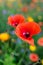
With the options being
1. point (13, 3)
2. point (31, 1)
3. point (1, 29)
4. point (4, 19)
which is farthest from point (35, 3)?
point (1, 29)

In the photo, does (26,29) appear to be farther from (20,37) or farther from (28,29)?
(20,37)

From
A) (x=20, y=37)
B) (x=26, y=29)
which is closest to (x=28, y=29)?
(x=26, y=29)

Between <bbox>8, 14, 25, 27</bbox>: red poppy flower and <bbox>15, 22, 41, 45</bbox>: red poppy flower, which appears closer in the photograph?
<bbox>15, 22, 41, 45</bbox>: red poppy flower

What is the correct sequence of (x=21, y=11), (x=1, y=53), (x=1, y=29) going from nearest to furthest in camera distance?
(x=1, y=53) < (x=1, y=29) < (x=21, y=11)

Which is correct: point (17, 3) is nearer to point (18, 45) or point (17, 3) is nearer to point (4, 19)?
point (4, 19)

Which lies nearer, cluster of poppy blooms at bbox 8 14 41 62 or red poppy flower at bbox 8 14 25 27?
cluster of poppy blooms at bbox 8 14 41 62

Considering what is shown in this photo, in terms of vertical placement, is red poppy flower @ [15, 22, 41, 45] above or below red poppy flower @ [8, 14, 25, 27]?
below

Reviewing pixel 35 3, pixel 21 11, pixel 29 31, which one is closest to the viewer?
pixel 29 31

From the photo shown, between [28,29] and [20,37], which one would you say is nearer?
[20,37]
